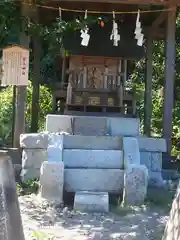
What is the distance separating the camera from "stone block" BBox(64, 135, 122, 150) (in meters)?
6.32

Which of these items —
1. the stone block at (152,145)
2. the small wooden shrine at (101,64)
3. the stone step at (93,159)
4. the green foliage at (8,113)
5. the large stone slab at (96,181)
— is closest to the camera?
the large stone slab at (96,181)

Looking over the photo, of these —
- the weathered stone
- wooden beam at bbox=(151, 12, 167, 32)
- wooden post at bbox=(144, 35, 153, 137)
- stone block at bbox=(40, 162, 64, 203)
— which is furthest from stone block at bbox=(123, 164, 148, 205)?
wooden post at bbox=(144, 35, 153, 137)

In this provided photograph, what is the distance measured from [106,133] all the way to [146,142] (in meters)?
0.76

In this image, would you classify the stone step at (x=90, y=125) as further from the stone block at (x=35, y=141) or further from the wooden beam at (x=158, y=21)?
the wooden beam at (x=158, y=21)

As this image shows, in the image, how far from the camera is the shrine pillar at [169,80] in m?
7.13

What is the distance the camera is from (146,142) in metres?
6.54

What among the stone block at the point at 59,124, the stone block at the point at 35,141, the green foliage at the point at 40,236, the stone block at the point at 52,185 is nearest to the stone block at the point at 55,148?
the stone block at the point at 35,141

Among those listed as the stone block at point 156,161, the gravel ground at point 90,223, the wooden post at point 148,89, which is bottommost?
the gravel ground at point 90,223

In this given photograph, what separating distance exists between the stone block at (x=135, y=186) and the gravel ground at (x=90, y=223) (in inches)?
7.2

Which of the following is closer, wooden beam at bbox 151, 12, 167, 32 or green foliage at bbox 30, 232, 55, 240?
green foliage at bbox 30, 232, 55, 240

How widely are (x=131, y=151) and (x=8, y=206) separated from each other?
3.82 meters

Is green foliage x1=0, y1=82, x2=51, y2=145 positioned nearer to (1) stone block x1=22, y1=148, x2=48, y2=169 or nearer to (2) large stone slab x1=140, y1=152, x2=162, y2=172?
(1) stone block x1=22, y1=148, x2=48, y2=169

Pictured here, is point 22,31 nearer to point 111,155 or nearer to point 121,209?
point 111,155

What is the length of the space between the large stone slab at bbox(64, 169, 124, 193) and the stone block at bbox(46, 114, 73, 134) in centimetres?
146
